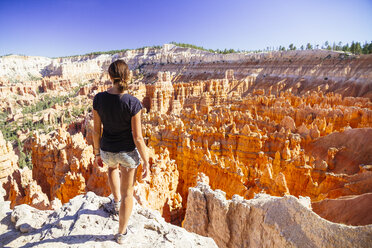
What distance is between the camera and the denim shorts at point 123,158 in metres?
2.65

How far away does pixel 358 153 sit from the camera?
11.6 m

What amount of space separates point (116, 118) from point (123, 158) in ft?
1.72

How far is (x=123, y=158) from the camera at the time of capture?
8.71ft

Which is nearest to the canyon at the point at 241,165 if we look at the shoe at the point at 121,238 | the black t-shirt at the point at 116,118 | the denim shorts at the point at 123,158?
the shoe at the point at 121,238

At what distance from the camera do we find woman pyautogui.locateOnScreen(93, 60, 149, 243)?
246 cm

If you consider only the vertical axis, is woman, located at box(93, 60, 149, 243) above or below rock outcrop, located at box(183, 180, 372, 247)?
above

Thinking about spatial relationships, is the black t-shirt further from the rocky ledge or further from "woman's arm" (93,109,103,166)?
the rocky ledge

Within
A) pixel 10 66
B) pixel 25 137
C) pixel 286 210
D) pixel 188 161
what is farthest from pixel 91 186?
pixel 10 66

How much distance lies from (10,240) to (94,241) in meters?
1.22

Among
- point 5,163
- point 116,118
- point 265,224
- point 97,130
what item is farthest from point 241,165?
point 5,163

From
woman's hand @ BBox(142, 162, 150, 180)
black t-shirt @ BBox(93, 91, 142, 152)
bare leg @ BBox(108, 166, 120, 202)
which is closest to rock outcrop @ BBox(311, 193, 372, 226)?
woman's hand @ BBox(142, 162, 150, 180)

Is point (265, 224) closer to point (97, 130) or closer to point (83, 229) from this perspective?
point (83, 229)

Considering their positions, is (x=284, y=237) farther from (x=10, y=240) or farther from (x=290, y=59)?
(x=290, y=59)

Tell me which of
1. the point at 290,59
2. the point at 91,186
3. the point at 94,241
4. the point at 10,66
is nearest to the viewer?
the point at 94,241
